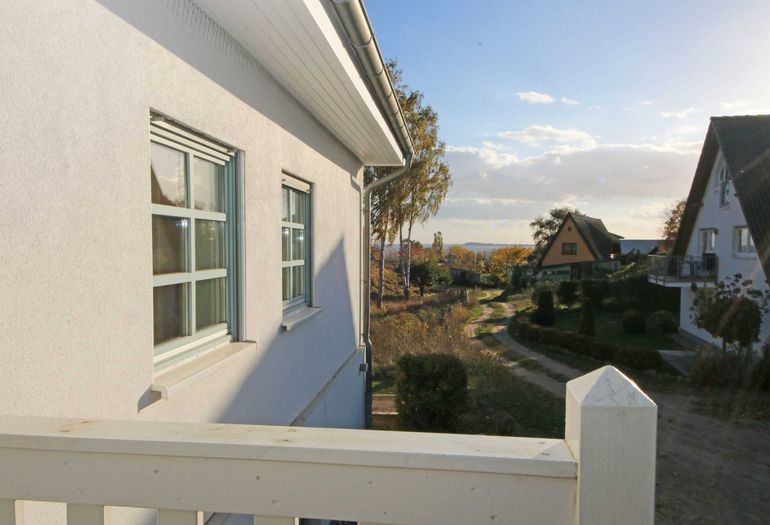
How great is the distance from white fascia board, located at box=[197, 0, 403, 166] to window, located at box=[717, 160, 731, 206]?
719 inches

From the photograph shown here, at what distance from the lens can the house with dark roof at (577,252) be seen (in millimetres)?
35531

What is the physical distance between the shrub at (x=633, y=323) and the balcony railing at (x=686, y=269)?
187cm

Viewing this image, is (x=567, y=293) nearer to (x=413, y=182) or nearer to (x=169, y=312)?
(x=413, y=182)

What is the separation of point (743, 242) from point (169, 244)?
2033 cm

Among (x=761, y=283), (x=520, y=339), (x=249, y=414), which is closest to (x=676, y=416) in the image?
(x=761, y=283)

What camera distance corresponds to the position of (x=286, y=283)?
4.81m

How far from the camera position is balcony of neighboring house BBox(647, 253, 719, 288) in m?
19.6

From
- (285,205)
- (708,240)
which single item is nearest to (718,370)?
(708,240)

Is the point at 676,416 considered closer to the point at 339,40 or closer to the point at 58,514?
the point at 339,40

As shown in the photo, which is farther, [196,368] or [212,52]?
[212,52]

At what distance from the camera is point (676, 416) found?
1173 centimetres

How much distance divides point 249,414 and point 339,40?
8.11 feet

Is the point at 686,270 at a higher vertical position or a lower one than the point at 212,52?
lower

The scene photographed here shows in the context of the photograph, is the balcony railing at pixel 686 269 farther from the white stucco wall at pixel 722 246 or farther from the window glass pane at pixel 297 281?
the window glass pane at pixel 297 281
